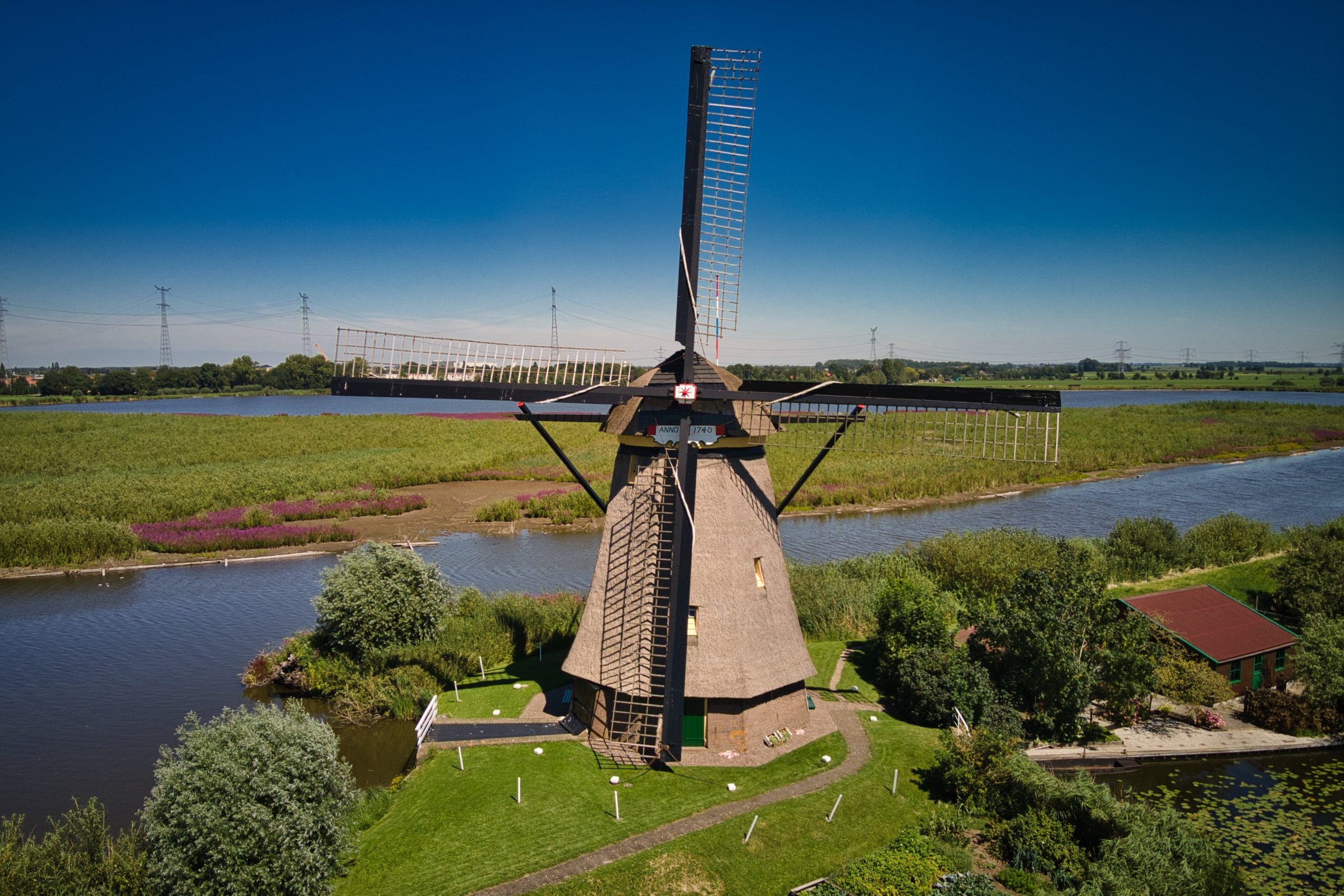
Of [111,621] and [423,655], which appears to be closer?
[423,655]

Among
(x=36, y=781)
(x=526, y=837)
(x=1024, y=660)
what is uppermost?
(x=1024, y=660)

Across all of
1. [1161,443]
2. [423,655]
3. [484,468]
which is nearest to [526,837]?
[423,655]

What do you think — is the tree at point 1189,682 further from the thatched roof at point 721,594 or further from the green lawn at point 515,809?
the thatched roof at point 721,594

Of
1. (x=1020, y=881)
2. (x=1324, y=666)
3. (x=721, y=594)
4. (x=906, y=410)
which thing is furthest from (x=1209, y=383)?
(x=1020, y=881)

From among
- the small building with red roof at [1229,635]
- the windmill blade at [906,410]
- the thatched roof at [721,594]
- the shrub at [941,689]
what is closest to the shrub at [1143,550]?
the small building with red roof at [1229,635]

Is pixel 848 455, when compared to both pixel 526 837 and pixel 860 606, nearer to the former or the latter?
pixel 860 606

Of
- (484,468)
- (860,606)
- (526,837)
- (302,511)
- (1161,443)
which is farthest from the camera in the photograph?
(1161,443)
